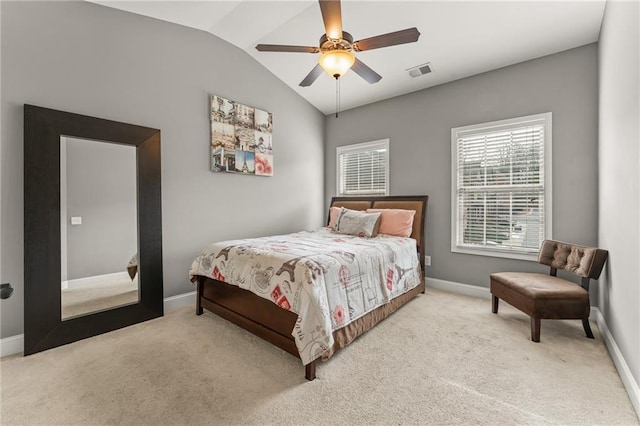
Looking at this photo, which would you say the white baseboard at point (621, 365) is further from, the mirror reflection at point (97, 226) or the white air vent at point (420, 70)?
the mirror reflection at point (97, 226)

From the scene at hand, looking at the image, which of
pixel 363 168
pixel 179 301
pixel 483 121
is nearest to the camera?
pixel 179 301

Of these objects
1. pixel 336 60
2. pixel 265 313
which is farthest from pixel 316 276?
pixel 336 60

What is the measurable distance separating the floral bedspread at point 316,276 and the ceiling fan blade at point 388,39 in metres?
1.71

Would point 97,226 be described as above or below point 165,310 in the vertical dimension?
above

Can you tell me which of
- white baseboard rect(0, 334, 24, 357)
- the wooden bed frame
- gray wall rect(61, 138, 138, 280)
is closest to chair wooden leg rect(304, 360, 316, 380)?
the wooden bed frame

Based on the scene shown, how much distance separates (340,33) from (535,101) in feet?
8.26

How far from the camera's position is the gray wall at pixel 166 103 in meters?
2.22

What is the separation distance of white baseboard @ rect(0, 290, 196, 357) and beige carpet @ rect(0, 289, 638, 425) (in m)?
0.09

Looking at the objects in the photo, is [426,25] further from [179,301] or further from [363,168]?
[179,301]

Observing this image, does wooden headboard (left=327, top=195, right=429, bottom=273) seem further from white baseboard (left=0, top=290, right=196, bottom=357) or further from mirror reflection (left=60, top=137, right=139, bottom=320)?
mirror reflection (left=60, top=137, right=139, bottom=320)

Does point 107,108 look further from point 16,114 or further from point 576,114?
point 576,114

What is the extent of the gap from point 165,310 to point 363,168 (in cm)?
348

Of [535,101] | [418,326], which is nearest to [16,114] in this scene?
[418,326]

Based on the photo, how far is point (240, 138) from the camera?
370cm
